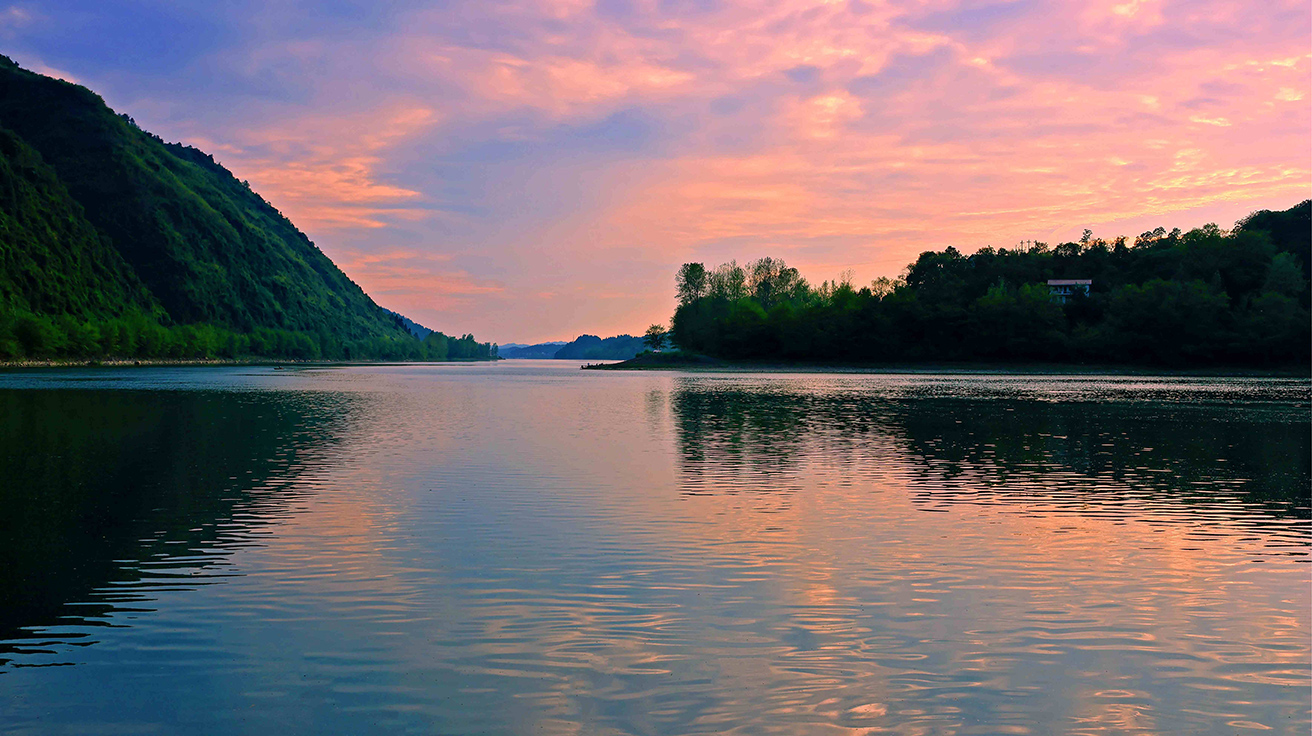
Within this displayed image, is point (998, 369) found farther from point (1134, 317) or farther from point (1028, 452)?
point (1028, 452)

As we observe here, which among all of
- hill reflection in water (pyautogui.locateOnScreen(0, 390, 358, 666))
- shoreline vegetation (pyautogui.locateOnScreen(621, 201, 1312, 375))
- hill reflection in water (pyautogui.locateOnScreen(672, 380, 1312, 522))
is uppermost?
shoreline vegetation (pyautogui.locateOnScreen(621, 201, 1312, 375))

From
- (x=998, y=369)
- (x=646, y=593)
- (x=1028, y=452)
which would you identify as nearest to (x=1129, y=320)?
(x=998, y=369)

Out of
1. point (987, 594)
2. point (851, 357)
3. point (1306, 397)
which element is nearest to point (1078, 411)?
point (1306, 397)

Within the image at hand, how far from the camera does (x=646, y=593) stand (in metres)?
13.6

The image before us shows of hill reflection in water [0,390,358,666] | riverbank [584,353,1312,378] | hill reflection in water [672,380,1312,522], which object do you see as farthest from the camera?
riverbank [584,353,1312,378]

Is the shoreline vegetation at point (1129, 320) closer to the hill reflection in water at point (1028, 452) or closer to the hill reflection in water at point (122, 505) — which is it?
the hill reflection in water at point (1028, 452)

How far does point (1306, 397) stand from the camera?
77000 millimetres

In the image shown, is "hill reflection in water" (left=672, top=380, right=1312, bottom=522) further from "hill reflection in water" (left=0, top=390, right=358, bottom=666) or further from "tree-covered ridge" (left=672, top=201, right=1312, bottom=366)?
"tree-covered ridge" (left=672, top=201, right=1312, bottom=366)

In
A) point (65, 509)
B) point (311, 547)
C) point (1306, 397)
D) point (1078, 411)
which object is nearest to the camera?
point (311, 547)

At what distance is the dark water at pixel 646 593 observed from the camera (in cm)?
932

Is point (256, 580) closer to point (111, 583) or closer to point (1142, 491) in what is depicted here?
point (111, 583)

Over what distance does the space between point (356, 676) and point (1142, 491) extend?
22383 mm

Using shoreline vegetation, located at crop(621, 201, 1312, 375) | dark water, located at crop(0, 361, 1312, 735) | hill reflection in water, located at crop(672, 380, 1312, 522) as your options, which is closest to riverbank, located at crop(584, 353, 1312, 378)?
shoreline vegetation, located at crop(621, 201, 1312, 375)

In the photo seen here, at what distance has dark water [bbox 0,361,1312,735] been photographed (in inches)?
367
